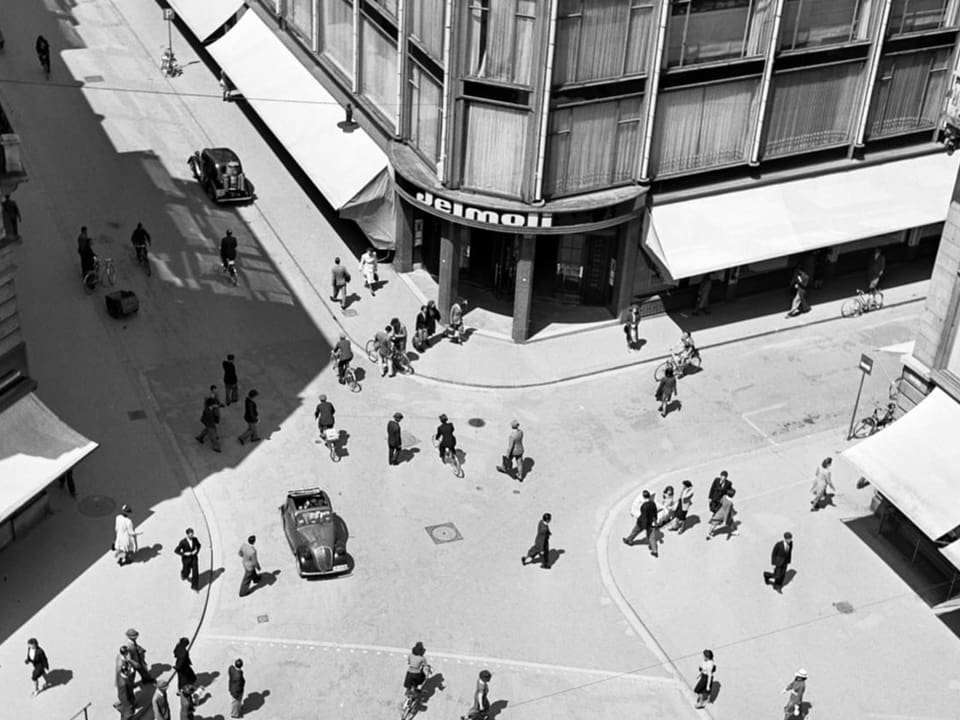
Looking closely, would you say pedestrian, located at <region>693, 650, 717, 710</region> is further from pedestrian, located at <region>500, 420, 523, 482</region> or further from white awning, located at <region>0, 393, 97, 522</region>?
white awning, located at <region>0, 393, 97, 522</region>

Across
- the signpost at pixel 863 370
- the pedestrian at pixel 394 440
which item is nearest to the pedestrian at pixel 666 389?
the signpost at pixel 863 370

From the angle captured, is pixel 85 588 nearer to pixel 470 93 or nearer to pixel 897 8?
pixel 470 93

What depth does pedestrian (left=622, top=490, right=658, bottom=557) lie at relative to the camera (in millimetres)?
34750

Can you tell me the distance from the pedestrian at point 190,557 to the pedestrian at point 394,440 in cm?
687

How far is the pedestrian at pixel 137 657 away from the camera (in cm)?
2911

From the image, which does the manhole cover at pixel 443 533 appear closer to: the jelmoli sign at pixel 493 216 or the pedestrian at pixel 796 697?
the pedestrian at pixel 796 697

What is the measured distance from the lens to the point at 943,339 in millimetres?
34531

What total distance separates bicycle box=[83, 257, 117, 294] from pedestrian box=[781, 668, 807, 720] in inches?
1100

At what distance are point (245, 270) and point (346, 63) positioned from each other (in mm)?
10208

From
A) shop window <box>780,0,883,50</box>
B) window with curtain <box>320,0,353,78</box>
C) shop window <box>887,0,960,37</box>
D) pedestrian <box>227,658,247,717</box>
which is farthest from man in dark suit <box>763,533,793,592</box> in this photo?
window with curtain <box>320,0,353,78</box>

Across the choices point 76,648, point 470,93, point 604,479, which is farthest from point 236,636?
Result: point 470,93

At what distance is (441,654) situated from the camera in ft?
103

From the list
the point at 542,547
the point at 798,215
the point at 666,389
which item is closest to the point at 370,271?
the point at 666,389

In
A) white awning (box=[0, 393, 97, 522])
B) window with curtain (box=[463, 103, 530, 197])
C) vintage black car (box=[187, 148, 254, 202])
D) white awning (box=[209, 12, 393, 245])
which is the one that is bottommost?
vintage black car (box=[187, 148, 254, 202])
